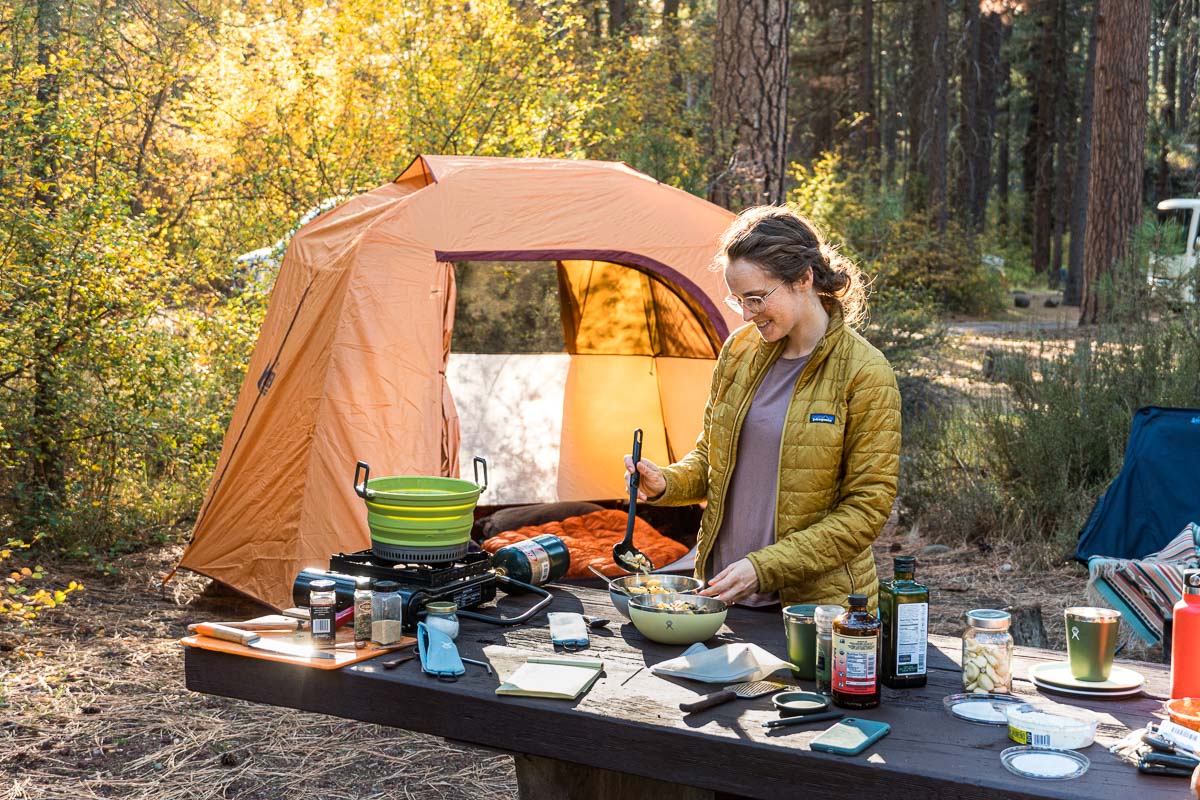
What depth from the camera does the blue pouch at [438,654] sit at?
79.1 inches

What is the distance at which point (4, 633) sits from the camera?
4465 millimetres

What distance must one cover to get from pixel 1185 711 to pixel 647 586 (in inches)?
40.5

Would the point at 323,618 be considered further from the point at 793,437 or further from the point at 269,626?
the point at 793,437

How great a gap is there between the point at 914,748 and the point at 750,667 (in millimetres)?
378

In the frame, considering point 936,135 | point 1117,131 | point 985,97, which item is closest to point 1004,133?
point 985,97

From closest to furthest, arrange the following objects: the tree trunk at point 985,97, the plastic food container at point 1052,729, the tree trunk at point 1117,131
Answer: the plastic food container at point 1052,729 → the tree trunk at point 1117,131 → the tree trunk at point 985,97

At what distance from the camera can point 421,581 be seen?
2305 millimetres

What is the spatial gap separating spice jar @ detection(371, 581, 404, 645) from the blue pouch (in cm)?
5

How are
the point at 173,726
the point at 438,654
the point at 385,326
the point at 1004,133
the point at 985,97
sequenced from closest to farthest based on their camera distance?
the point at 438,654 → the point at 173,726 → the point at 385,326 → the point at 985,97 → the point at 1004,133

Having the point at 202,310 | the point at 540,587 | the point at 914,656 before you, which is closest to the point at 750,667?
the point at 914,656

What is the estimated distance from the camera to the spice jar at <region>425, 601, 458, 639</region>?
85.2 inches

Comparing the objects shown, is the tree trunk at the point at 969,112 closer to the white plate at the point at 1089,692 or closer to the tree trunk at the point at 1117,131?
the tree trunk at the point at 1117,131

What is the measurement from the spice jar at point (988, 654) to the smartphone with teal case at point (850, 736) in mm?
257

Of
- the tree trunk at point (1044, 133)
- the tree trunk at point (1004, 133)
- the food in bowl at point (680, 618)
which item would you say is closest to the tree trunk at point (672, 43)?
the tree trunk at point (1044, 133)
